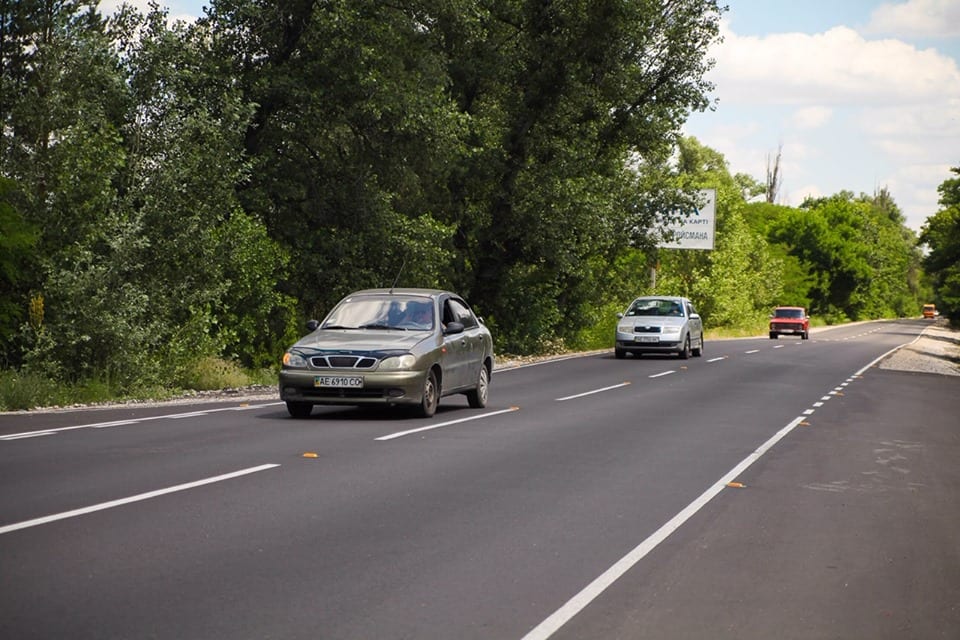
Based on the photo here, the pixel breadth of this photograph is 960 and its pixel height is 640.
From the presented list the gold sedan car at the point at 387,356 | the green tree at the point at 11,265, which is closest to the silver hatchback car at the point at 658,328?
the gold sedan car at the point at 387,356

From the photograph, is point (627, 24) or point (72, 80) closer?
point (72, 80)

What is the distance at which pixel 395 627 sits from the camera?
5383 mm

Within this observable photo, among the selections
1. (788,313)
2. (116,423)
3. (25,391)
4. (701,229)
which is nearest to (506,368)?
(25,391)

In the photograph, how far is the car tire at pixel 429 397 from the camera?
15164 mm

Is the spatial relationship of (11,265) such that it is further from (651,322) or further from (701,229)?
(701,229)

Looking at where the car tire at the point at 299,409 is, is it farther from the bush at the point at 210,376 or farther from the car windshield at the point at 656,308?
the car windshield at the point at 656,308

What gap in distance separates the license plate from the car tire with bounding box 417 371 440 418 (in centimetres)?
91

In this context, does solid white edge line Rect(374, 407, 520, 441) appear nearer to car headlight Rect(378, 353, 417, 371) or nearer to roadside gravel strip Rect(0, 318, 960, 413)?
car headlight Rect(378, 353, 417, 371)

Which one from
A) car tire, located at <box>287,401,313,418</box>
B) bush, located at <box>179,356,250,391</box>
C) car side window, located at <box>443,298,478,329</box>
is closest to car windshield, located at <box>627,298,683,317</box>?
bush, located at <box>179,356,250,391</box>

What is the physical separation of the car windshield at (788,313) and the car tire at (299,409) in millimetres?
50426

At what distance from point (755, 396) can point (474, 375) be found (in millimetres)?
6582

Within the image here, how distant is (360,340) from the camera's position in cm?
1512

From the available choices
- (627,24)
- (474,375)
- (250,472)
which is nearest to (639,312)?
(627,24)

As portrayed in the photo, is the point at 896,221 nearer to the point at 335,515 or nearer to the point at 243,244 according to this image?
the point at 243,244
